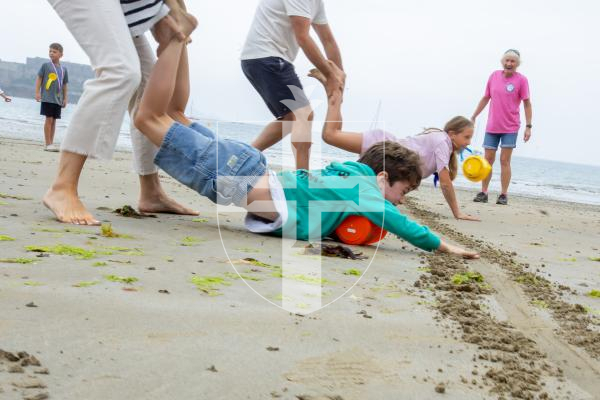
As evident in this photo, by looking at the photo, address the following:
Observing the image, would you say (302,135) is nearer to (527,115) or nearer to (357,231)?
(357,231)

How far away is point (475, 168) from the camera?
796 cm

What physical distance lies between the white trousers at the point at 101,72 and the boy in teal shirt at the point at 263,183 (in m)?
0.24

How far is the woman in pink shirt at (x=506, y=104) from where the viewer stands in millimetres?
8977

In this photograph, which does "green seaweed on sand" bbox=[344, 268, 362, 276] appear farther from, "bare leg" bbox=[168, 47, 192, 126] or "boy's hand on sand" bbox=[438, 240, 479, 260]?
"bare leg" bbox=[168, 47, 192, 126]

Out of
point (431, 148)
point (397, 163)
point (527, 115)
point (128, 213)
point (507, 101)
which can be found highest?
point (507, 101)

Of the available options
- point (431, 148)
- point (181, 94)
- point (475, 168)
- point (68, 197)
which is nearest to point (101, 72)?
point (68, 197)

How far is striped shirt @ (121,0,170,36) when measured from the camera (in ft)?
12.7

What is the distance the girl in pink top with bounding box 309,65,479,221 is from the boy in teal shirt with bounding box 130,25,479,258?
194cm

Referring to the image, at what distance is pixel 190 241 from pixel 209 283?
3.07ft

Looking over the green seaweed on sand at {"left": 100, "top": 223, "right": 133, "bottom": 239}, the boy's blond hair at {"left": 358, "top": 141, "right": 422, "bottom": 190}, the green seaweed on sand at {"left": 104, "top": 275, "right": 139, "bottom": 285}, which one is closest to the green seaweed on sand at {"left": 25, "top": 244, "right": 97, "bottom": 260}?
the green seaweed on sand at {"left": 104, "top": 275, "right": 139, "bottom": 285}

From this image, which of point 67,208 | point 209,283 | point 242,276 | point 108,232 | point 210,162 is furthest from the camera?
point 210,162

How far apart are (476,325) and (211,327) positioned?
0.95m

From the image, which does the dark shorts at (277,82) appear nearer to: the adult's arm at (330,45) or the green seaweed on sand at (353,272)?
→ the adult's arm at (330,45)

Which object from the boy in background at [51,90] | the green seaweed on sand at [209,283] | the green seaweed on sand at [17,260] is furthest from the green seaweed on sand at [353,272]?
the boy in background at [51,90]
